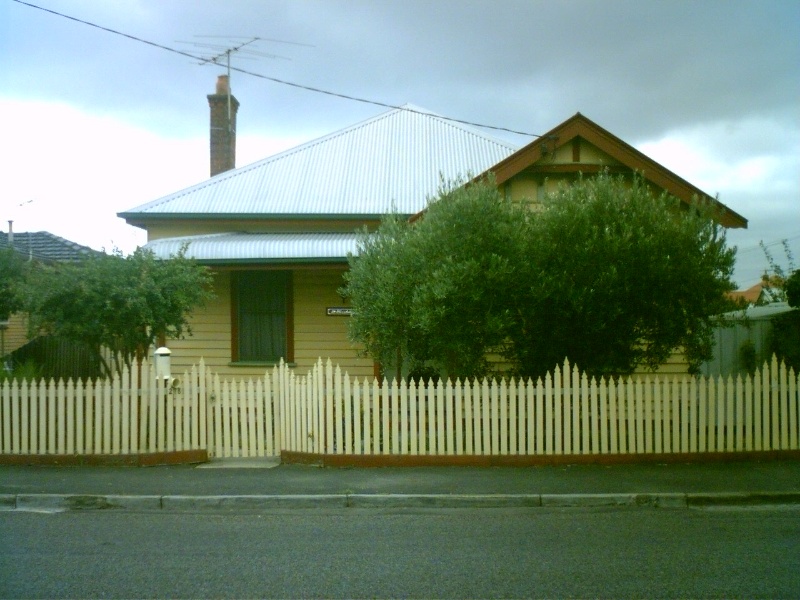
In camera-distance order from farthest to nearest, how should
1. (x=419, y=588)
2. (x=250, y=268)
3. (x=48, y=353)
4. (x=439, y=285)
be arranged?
(x=48, y=353), (x=250, y=268), (x=439, y=285), (x=419, y=588)

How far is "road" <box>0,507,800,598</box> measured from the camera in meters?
5.89

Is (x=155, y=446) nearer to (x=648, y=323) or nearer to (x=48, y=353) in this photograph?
(x=648, y=323)

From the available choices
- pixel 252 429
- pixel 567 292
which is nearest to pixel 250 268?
pixel 252 429

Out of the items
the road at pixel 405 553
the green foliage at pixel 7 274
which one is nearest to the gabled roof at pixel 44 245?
the green foliage at pixel 7 274

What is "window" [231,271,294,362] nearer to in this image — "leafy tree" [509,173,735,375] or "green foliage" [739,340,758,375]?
"leafy tree" [509,173,735,375]

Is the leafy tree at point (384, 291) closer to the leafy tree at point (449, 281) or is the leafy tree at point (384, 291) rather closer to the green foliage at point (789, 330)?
the leafy tree at point (449, 281)

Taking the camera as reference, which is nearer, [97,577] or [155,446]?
[97,577]

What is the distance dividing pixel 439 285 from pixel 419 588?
197 inches

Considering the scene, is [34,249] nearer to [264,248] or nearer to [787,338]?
[264,248]

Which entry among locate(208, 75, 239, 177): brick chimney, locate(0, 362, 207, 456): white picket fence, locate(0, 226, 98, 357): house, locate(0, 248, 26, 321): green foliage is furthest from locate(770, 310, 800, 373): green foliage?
locate(0, 226, 98, 357): house

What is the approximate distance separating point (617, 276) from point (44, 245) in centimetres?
2124

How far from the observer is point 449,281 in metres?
10.3

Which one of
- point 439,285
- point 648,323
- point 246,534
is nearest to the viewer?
point 246,534

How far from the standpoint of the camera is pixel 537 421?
35.6 ft
